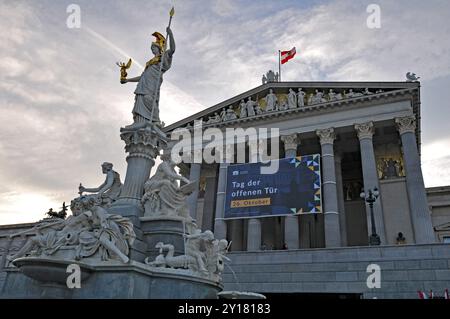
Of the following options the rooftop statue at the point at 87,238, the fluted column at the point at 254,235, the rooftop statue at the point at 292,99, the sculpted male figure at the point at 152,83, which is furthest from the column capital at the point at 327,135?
the rooftop statue at the point at 87,238

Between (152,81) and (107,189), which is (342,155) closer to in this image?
(152,81)

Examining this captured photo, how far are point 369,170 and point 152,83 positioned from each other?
19.1 meters

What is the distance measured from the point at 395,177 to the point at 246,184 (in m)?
12.6

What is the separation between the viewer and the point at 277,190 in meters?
25.7

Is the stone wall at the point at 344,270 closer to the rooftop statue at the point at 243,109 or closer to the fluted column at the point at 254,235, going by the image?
the fluted column at the point at 254,235

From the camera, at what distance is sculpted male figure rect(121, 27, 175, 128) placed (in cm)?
989

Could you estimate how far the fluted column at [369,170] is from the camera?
23105 mm

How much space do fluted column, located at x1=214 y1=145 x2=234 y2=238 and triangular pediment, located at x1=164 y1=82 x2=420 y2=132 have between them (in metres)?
2.94

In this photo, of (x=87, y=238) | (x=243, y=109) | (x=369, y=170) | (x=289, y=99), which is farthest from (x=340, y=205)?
(x=87, y=238)

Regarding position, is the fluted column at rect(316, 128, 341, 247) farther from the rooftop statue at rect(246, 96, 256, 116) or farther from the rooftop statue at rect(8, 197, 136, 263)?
the rooftop statue at rect(8, 197, 136, 263)

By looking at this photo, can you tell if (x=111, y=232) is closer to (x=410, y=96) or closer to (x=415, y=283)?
(x=415, y=283)

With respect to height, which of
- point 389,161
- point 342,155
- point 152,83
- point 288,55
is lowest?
point 152,83

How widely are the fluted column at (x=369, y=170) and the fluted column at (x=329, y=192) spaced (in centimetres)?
208

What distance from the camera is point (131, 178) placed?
9.06 m
